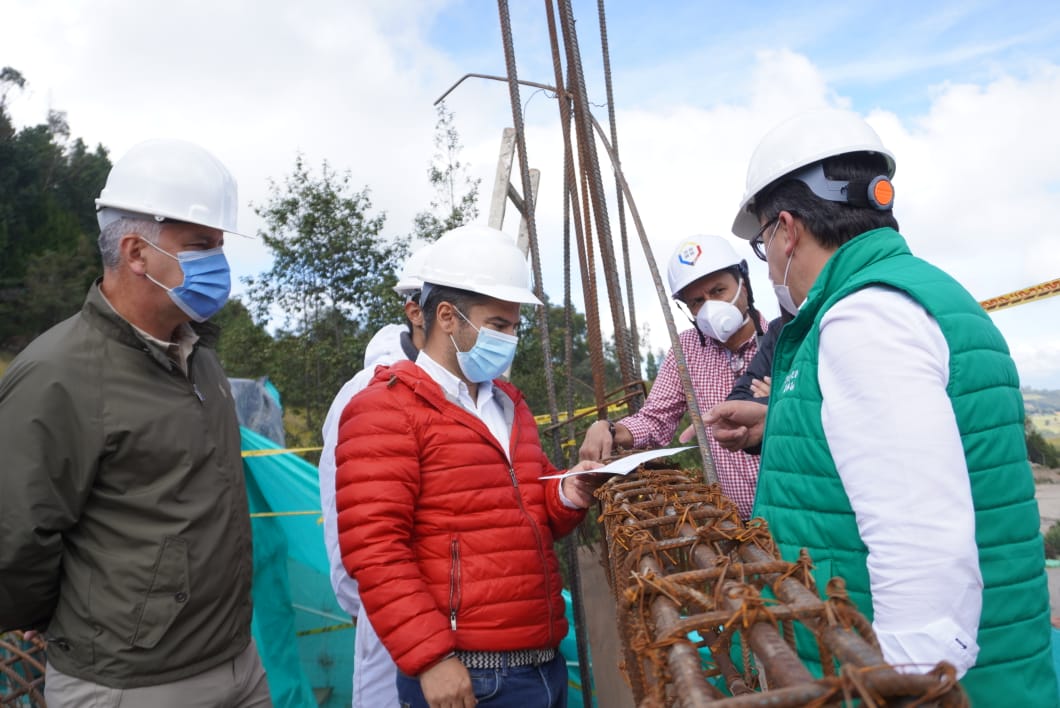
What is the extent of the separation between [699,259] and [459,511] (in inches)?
56.8

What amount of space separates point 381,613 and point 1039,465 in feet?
23.0

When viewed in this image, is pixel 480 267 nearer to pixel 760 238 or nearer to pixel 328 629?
Answer: pixel 760 238

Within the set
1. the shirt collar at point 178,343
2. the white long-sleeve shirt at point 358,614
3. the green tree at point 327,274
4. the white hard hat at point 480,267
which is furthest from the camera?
the green tree at point 327,274

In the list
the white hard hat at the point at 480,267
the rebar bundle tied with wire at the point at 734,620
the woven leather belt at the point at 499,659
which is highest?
the white hard hat at the point at 480,267

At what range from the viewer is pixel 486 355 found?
6.61 feet

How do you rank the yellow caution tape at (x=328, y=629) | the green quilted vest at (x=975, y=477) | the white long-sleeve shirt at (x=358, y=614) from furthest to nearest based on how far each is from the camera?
the yellow caution tape at (x=328, y=629) < the white long-sleeve shirt at (x=358, y=614) < the green quilted vest at (x=975, y=477)

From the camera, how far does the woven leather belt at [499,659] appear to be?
1769mm

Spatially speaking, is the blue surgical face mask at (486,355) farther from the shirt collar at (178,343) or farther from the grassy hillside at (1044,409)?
the grassy hillside at (1044,409)

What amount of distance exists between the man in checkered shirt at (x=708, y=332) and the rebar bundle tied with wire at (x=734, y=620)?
123 centimetres

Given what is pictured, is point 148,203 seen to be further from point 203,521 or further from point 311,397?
point 311,397

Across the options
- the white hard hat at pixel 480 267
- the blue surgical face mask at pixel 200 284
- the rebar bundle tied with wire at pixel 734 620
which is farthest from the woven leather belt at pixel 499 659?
the blue surgical face mask at pixel 200 284

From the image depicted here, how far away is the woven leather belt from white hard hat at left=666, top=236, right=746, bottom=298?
1.48 m

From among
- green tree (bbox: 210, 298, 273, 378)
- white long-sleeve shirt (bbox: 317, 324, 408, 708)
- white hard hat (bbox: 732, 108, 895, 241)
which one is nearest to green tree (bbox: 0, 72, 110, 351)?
green tree (bbox: 210, 298, 273, 378)

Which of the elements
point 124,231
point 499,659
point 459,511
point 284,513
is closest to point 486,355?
point 459,511
